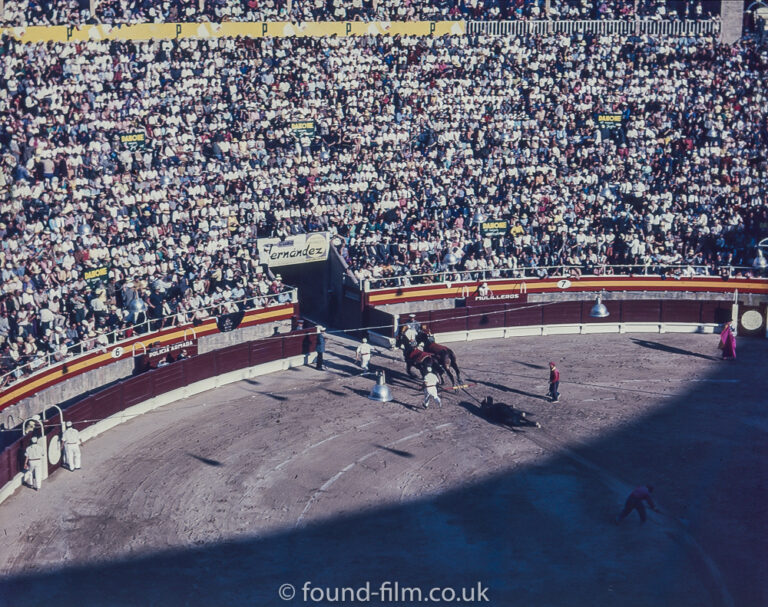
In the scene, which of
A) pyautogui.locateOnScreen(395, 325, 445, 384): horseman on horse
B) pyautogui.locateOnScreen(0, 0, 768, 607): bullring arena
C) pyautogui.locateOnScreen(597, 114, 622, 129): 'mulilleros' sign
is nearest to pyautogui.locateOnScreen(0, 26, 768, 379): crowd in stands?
pyautogui.locateOnScreen(0, 0, 768, 607): bullring arena

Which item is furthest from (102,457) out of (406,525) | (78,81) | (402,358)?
(78,81)

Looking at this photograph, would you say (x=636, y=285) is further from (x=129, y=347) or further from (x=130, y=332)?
(x=129, y=347)

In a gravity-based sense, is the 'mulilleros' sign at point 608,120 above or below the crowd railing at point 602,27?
below

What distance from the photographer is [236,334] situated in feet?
143

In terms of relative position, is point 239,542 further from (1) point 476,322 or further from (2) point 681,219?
(2) point 681,219

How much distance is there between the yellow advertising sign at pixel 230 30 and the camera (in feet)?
170

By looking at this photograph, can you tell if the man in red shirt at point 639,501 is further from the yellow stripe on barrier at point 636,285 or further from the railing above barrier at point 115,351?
the yellow stripe on barrier at point 636,285

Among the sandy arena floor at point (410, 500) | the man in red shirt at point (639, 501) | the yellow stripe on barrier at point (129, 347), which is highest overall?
the yellow stripe on barrier at point (129, 347)

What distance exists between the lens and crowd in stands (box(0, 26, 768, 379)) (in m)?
43.4

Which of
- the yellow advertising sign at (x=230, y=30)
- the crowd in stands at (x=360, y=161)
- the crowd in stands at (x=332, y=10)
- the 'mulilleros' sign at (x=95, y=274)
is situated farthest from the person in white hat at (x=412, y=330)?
the crowd in stands at (x=332, y=10)

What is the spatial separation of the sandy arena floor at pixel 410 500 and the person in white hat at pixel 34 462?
0.35m

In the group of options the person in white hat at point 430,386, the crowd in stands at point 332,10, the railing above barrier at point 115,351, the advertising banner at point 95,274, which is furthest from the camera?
the crowd in stands at point 332,10

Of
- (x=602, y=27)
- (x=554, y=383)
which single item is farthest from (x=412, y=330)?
(x=602, y=27)

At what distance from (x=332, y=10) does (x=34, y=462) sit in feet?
110
